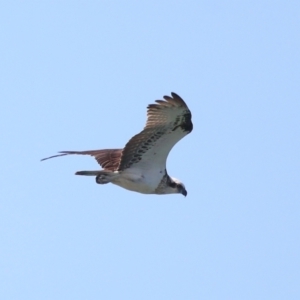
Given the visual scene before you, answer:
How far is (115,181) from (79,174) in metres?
0.93

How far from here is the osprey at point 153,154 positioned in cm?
2047

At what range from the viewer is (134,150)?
21.2 metres

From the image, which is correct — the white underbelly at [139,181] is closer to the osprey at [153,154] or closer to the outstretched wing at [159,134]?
the osprey at [153,154]

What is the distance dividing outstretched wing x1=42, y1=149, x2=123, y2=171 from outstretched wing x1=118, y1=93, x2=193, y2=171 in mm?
739

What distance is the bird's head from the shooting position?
22281mm

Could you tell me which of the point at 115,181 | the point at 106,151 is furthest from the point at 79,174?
the point at 106,151

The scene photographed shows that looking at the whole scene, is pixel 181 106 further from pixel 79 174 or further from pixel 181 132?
Answer: pixel 79 174

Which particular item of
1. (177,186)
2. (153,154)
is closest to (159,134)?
(153,154)

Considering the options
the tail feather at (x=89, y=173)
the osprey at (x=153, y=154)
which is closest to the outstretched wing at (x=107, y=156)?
the osprey at (x=153, y=154)

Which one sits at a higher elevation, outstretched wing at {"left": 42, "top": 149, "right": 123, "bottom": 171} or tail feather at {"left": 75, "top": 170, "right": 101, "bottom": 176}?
outstretched wing at {"left": 42, "top": 149, "right": 123, "bottom": 171}

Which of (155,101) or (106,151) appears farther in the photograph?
(106,151)

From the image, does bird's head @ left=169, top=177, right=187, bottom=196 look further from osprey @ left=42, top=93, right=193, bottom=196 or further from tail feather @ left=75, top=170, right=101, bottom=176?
tail feather @ left=75, top=170, right=101, bottom=176

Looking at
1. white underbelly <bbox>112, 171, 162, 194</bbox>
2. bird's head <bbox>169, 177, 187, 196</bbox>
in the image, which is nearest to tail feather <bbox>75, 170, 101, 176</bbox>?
white underbelly <bbox>112, 171, 162, 194</bbox>

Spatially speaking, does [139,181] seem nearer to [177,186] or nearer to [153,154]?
[153,154]
